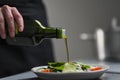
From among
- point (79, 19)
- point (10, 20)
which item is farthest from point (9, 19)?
point (79, 19)

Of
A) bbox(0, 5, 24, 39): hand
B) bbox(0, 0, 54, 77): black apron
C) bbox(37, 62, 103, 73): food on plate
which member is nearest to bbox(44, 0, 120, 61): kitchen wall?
bbox(0, 0, 54, 77): black apron

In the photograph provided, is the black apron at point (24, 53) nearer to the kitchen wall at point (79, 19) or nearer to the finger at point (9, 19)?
the finger at point (9, 19)

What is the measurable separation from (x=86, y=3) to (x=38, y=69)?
1745 millimetres

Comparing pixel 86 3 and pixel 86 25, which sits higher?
pixel 86 3

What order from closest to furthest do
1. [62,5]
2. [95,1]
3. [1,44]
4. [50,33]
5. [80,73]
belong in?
1. [80,73]
2. [50,33]
3. [1,44]
4. [62,5]
5. [95,1]

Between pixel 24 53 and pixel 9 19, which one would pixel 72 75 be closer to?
pixel 9 19

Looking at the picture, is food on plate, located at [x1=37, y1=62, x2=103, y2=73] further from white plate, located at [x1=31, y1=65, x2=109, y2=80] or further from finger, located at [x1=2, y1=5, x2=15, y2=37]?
finger, located at [x1=2, y1=5, x2=15, y2=37]

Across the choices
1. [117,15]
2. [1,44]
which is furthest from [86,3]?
[1,44]

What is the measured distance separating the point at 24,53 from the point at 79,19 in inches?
49.3

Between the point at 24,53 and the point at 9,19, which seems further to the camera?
the point at 24,53

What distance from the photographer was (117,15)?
2689 millimetres

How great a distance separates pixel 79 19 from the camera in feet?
8.57

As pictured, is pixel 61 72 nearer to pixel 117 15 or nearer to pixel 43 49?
pixel 43 49

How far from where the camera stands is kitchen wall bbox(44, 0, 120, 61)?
8.07 feet
